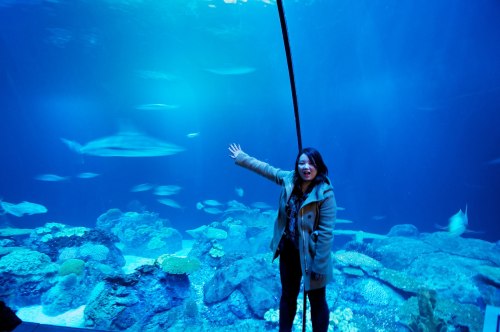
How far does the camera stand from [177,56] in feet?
70.9

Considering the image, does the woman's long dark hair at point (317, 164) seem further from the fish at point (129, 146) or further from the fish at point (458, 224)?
the fish at point (129, 146)

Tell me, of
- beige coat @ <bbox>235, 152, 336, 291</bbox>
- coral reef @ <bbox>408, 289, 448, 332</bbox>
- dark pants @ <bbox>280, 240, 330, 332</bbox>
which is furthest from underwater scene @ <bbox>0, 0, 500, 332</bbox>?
dark pants @ <bbox>280, 240, 330, 332</bbox>

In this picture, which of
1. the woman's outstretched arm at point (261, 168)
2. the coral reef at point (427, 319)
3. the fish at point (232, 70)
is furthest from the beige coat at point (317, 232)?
the fish at point (232, 70)

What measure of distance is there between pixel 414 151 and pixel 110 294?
42269 millimetres

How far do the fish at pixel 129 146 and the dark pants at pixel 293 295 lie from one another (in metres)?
16.5

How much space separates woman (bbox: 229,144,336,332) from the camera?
183 cm

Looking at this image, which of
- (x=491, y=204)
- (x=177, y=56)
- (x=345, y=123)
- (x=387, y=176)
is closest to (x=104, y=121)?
(x=177, y=56)

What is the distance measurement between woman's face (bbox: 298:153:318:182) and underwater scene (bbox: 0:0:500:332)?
27 cm

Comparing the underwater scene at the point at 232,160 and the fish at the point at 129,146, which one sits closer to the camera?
the underwater scene at the point at 232,160

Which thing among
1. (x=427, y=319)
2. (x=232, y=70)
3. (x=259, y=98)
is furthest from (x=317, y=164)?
(x=259, y=98)

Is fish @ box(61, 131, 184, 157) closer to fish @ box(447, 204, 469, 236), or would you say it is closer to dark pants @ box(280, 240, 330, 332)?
fish @ box(447, 204, 469, 236)

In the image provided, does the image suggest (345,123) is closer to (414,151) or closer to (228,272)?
(414,151)

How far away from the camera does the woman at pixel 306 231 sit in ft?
6.00

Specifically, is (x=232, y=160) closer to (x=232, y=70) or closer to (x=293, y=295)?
(x=232, y=70)
